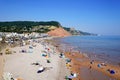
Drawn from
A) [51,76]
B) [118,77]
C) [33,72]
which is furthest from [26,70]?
[118,77]

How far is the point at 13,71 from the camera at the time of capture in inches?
945

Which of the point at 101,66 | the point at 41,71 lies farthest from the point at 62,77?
the point at 101,66

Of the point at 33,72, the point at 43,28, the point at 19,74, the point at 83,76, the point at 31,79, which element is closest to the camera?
the point at 31,79

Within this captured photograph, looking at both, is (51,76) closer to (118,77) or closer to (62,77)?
(62,77)

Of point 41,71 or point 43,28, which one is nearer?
point 41,71

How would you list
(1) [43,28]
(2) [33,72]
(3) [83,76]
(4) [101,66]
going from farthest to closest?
(1) [43,28], (4) [101,66], (3) [83,76], (2) [33,72]

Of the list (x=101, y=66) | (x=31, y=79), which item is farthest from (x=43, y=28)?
(x=31, y=79)

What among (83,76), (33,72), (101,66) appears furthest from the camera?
(101,66)

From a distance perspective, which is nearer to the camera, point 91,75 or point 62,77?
point 62,77

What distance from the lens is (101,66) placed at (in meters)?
33.9

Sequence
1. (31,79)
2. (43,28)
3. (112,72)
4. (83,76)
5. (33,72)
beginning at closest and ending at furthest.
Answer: (31,79)
(33,72)
(83,76)
(112,72)
(43,28)

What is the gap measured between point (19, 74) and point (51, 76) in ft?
13.0

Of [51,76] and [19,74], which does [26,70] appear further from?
[51,76]

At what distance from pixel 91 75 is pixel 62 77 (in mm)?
5470
